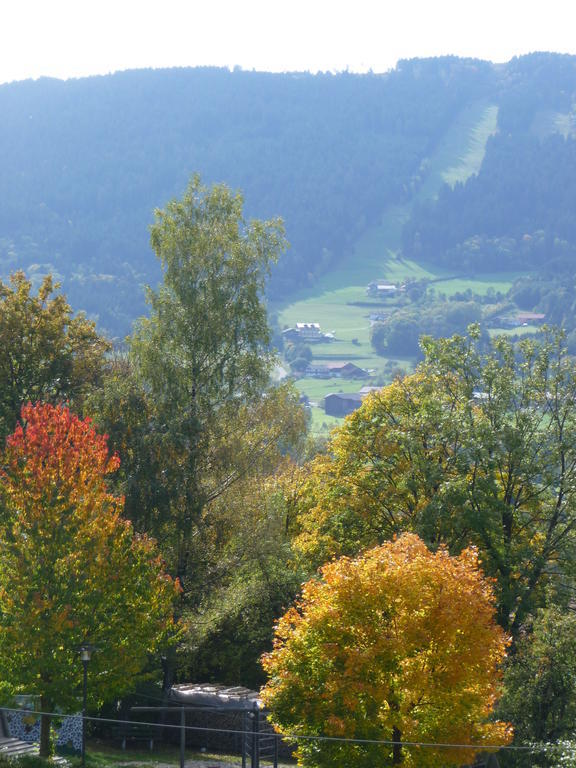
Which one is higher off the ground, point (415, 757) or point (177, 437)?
point (177, 437)

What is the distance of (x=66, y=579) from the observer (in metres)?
30.3

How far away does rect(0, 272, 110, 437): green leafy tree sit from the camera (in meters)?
43.9

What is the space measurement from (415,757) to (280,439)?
23081 millimetres

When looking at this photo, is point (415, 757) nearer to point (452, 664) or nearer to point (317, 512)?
point (452, 664)

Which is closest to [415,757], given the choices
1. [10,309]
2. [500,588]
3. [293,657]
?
[293,657]

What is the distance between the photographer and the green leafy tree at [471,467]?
39031 millimetres

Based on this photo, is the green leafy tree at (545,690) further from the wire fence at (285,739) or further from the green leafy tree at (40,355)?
the green leafy tree at (40,355)

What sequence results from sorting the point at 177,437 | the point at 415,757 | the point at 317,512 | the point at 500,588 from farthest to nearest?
1. the point at 317,512
2. the point at 177,437
3. the point at 500,588
4. the point at 415,757

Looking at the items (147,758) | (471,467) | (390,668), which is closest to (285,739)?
(390,668)

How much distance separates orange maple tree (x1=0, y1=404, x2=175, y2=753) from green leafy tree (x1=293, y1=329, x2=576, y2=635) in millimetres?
11843

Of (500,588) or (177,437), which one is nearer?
(500,588)

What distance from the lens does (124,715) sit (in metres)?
38.9

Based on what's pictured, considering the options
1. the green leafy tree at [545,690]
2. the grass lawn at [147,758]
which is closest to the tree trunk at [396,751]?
the green leafy tree at [545,690]

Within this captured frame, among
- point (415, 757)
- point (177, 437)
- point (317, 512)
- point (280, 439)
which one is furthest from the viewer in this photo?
point (280, 439)
